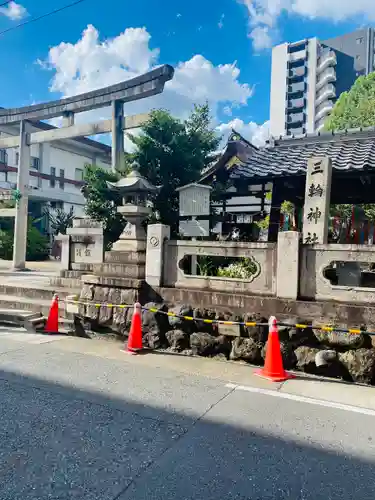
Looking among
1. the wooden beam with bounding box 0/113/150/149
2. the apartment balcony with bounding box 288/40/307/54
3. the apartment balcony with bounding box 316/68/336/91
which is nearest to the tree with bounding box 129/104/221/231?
the wooden beam with bounding box 0/113/150/149

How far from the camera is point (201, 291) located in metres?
7.60

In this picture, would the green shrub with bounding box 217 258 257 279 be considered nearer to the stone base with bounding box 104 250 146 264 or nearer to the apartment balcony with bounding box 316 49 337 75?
the stone base with bounding box 104 250 146 264

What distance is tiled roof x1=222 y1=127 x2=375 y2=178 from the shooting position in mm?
8812

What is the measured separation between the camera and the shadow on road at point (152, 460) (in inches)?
114

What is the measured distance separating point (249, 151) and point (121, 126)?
556cm

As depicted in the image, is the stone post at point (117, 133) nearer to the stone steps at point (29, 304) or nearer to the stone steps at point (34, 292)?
the stone steps at point (34, 292)

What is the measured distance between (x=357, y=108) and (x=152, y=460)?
77.0ft

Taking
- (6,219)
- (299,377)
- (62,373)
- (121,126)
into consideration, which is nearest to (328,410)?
(299,377)

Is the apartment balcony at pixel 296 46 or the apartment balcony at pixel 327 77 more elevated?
the apartment balcony at pixel 296 46

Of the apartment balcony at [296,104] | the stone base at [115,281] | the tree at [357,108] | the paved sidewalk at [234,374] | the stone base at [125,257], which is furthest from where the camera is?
the apartment balcony at [296,104]

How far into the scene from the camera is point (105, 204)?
527 inches

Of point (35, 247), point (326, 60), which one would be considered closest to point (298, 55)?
point (326, 60)

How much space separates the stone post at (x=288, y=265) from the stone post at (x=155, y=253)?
2545 mm

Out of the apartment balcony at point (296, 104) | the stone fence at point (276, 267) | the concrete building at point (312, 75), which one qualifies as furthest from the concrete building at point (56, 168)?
the apartment balcony at point (296, 104)
